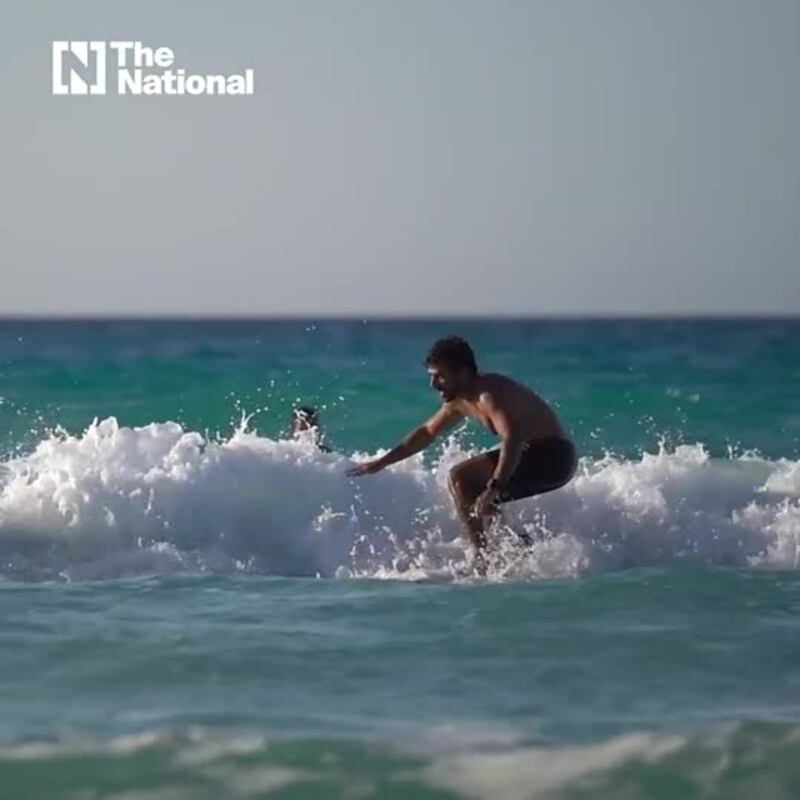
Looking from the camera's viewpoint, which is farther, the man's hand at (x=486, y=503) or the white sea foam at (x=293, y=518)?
the white sea foam at (x=293, y=518)

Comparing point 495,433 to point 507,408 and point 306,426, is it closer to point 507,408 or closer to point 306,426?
point 507,408

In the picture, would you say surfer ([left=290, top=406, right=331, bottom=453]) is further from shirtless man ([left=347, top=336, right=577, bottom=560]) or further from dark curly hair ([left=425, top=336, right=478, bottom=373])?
dark curly hair ([left=425, top=336, right=478, bottom=373])

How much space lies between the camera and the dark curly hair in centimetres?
762

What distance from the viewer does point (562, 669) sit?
5.74 m

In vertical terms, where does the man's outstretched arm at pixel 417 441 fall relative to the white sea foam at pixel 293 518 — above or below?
above

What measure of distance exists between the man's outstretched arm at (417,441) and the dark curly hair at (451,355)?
25cm

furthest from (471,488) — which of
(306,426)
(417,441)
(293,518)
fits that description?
(306,426)

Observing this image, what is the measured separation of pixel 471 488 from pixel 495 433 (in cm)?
29

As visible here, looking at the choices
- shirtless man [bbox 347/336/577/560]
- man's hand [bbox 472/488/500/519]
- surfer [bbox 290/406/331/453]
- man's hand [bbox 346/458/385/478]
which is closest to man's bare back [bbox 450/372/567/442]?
shirtless man [bbox 347/336/577/560]

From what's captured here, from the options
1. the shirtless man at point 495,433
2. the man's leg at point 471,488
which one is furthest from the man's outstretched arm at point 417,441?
the man's leg at point 471,488

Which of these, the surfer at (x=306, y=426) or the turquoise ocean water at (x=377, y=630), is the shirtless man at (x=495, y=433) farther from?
the surfer at (x=306, y=426)

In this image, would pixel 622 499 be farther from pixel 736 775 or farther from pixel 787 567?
pixel 736 775

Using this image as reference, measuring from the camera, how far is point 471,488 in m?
7.73

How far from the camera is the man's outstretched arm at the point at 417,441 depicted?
25.4 feet
